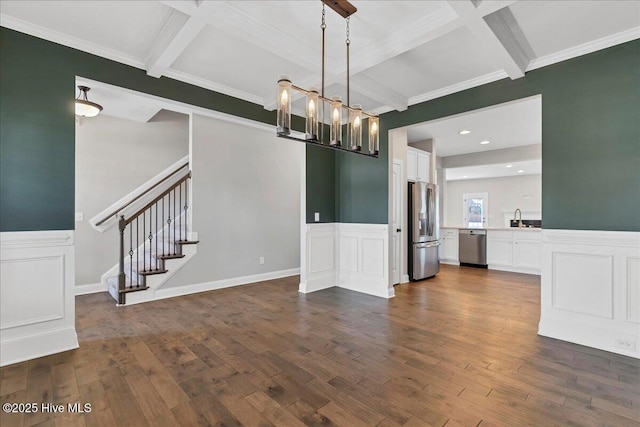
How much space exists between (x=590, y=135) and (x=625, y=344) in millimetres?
1921

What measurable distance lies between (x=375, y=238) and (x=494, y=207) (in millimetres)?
9139

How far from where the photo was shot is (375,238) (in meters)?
4.69

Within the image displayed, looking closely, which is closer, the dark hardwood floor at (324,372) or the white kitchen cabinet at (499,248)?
the dark hardwood floor at (324,372)

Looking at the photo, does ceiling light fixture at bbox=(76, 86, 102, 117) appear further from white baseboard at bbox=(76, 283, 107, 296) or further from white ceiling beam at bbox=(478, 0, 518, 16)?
white ceiling beam at bbox=(478, 0, 518, 16)

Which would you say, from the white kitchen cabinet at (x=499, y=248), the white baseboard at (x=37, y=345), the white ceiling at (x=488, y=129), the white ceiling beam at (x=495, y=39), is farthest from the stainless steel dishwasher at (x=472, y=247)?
the white baseboard at (x=37, y=345)

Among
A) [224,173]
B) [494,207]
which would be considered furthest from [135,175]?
[494,207]

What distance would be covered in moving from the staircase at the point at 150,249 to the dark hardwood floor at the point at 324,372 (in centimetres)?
49

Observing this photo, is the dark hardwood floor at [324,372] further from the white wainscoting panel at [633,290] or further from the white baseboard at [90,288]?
the white baseboard at [90,288]

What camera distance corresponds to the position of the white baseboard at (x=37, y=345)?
2.52 m

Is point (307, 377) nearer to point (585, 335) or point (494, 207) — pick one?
point (585, 335)

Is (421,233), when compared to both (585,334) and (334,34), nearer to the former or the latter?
(585,334)

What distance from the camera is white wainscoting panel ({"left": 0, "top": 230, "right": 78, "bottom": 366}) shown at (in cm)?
255

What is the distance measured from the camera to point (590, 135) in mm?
2908

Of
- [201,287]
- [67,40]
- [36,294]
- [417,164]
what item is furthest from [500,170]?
[36,294]
